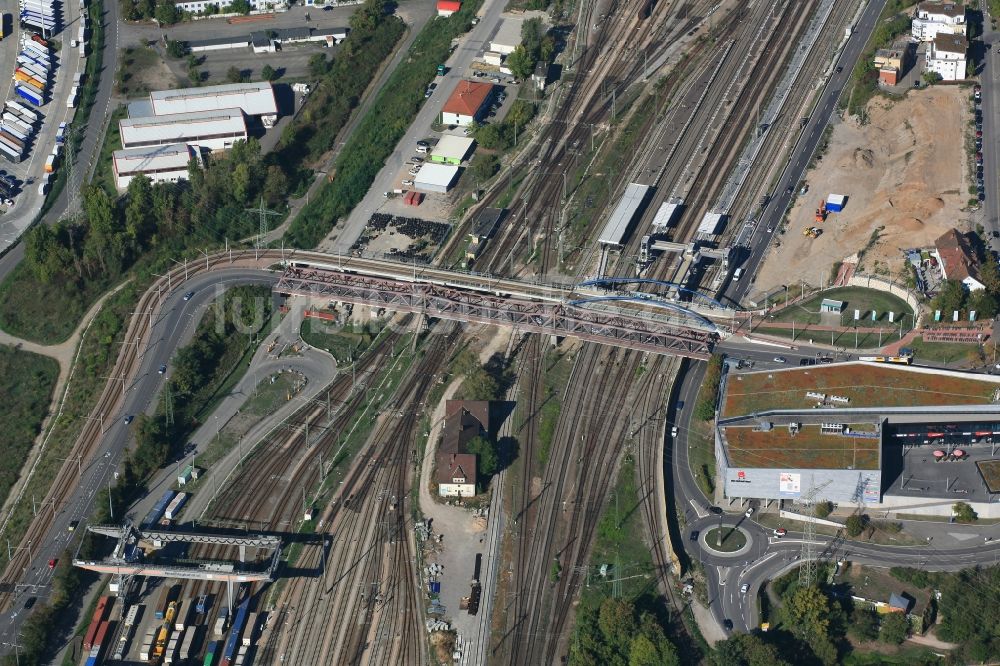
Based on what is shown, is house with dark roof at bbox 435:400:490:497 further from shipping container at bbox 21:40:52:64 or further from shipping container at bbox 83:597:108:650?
shipping container at bbox 21:40:52:64

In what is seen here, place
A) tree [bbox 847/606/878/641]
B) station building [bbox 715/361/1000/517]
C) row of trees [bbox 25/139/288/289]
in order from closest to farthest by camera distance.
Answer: tree [bbox 847/606/878/641], station building [bbox 715/361/1000/517], row of trees [bbox 25/139/288/289]

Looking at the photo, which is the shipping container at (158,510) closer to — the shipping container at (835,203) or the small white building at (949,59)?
the shipping container at (835,203)

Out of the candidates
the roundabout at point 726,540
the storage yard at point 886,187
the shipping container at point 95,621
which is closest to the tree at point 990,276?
the storage yard at point 886,187

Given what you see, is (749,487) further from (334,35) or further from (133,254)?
(334,35)

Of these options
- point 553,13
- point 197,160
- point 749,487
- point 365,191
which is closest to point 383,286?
point 365,191

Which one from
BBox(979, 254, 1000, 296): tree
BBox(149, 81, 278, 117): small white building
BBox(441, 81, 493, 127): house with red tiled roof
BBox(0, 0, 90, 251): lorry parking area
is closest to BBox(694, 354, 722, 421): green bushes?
BBox(979, 254, 1000, 296): tree

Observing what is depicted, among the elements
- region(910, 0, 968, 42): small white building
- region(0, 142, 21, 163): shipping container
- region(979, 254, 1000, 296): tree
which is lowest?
region(979, 254, 1000, 296): tree
